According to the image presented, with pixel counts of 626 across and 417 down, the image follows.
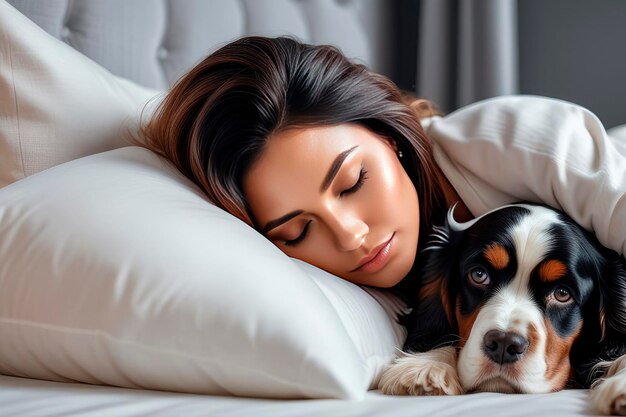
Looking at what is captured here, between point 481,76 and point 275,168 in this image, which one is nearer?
point 275,168

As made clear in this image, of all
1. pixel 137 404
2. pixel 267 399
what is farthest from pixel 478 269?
pixel 137 404

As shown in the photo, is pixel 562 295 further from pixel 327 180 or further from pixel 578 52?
pixel 578 52

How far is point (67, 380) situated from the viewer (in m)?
1.14

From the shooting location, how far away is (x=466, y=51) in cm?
270

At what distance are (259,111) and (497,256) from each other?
19.6 inches

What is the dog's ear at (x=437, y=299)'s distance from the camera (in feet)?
4.62

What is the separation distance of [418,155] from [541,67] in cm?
130

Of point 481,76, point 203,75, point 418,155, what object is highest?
point 203,75

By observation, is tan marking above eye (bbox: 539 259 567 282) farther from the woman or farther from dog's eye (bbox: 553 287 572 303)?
the woman

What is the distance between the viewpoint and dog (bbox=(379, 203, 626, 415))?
3.86ft

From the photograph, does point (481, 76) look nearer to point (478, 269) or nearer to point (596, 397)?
point (478, 269)

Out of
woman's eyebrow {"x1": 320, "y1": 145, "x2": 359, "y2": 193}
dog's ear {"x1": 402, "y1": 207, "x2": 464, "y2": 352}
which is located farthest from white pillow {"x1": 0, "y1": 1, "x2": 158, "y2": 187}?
dog's ear {"x1": 402, "y1": 207, "x2": 464, "y2": 352}

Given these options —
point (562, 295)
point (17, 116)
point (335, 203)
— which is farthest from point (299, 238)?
point (17, 116)

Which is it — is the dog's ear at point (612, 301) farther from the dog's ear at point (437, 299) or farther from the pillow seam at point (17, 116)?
the pillow seam at point (17, 116)
